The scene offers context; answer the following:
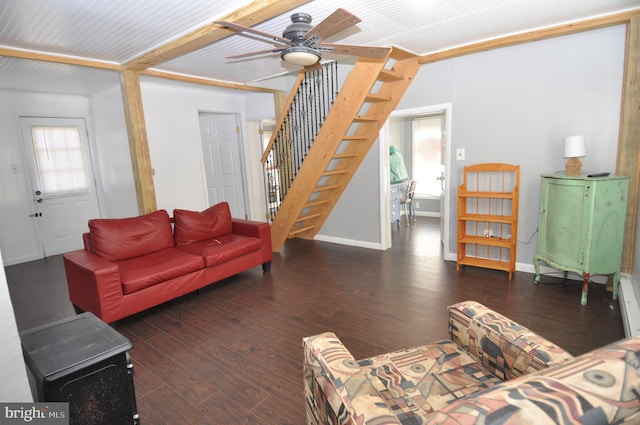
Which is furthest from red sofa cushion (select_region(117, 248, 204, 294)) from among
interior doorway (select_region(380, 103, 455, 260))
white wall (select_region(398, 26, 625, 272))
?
white wall (select_region(398, 26, 625, 272))

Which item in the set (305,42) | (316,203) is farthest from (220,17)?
(316,203)

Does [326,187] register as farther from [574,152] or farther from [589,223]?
[589,223]

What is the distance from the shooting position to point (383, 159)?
4695mm

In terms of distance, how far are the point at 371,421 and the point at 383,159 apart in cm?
403

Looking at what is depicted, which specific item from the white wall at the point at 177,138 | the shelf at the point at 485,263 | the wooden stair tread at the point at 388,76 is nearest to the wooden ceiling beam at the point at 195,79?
the white wall at the point at 177,138

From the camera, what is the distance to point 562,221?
10.1 feet

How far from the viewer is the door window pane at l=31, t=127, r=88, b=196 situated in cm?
531

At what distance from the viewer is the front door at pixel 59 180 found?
5.25 metres

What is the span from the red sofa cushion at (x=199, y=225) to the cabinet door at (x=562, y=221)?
11.4 ft

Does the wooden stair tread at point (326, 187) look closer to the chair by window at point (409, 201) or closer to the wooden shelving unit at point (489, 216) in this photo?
the wooden shelving unit at point (489, 216)

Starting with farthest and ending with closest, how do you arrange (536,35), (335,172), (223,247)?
(335,172) < (223,247) < (536,35)

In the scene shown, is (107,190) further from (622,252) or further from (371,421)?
(622,252)

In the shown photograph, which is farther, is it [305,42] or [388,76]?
[388,76]

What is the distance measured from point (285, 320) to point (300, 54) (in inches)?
84.6
